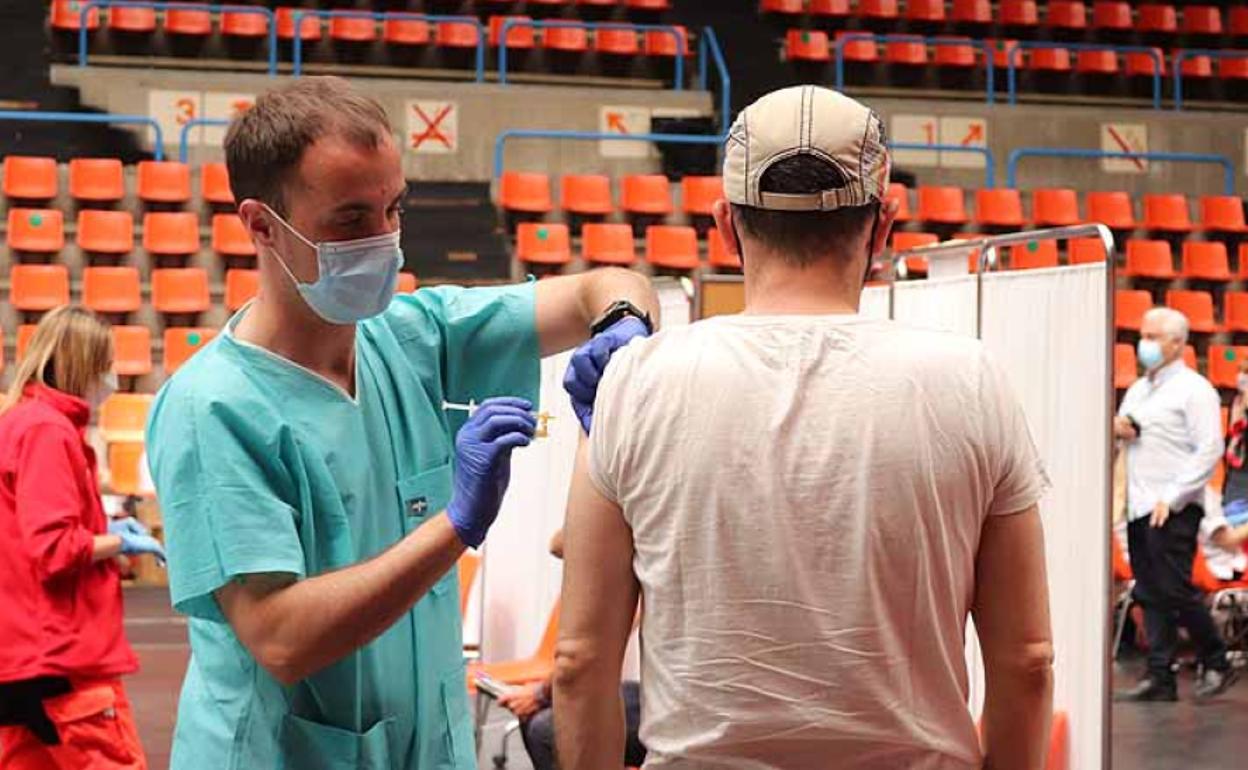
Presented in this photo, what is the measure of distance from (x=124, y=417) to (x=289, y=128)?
8525 mm

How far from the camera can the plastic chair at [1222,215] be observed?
13.5 m

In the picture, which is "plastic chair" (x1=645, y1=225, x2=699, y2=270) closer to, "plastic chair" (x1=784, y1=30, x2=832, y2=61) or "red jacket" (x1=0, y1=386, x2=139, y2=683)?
"plastic chair" (x1=784, y1=30, x2=832, y2=61)

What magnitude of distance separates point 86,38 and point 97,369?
10.8 m

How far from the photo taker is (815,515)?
1.57 m

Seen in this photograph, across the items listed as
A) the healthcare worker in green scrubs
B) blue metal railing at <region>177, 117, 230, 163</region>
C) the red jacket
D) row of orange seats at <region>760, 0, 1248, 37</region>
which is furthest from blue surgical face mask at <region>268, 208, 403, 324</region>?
row of orange seats at <region>760, 0, 1248, 37</region>

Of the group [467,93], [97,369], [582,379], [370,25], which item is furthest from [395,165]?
[370,25]

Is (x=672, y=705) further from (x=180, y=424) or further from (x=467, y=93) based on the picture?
Answer: (x=467, y=93)

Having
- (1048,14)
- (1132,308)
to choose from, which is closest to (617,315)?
(1132,308)

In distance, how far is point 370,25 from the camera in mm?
14086

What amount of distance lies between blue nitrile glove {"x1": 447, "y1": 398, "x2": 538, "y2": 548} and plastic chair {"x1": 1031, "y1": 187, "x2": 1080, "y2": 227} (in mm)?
11900

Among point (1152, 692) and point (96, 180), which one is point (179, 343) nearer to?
point (96, 180)

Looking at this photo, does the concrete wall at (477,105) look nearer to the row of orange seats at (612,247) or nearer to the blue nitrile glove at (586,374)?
the row of orange seats at (612,247)

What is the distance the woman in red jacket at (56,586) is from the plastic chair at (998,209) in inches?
405

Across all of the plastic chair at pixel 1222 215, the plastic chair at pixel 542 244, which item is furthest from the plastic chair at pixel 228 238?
the plastic chair at pixel 1222 215
